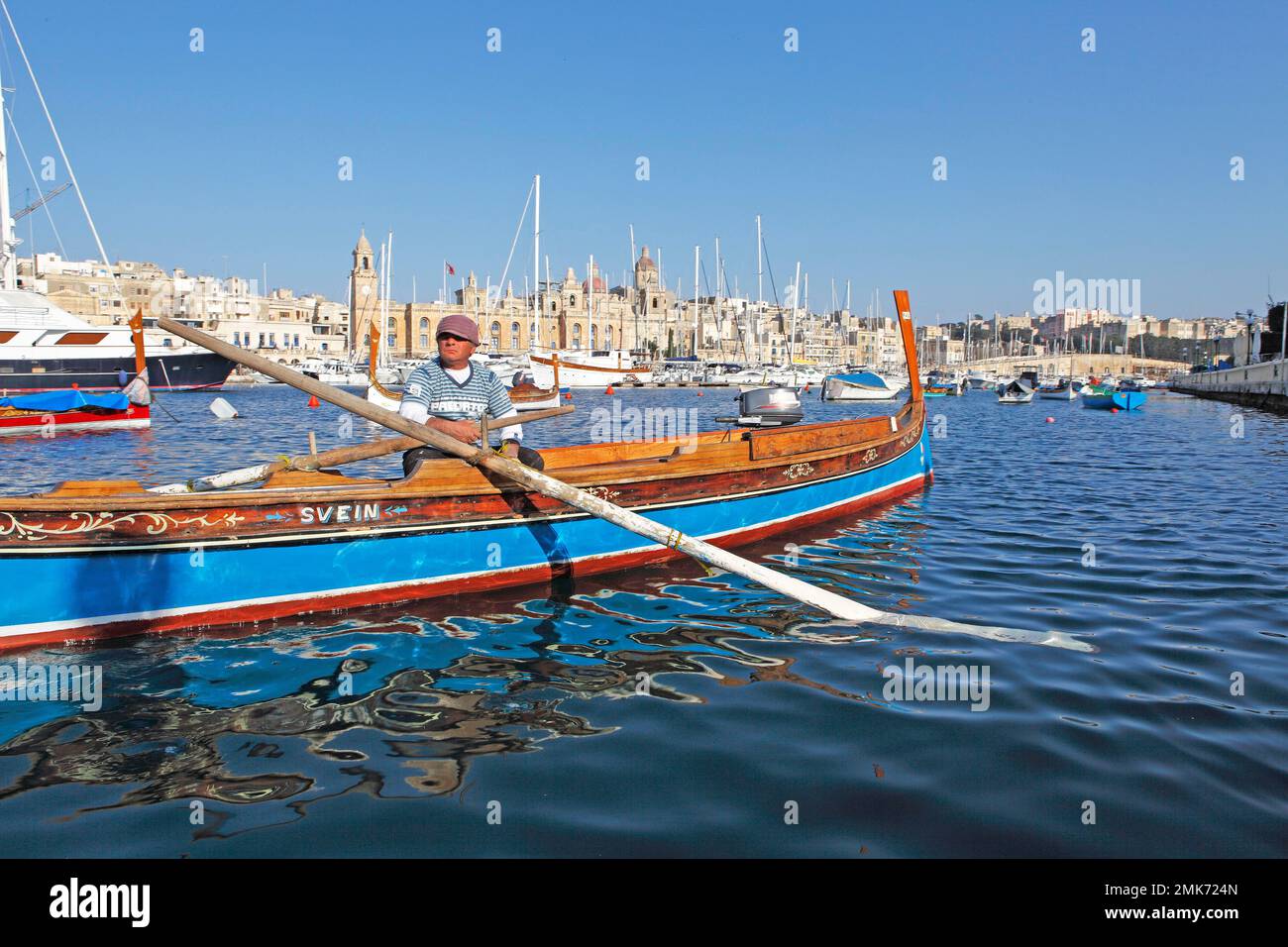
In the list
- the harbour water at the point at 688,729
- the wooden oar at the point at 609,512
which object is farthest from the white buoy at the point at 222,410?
the harbour water at the point at 688,729

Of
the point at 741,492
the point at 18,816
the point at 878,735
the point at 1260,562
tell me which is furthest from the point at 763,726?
the point at 1260,562

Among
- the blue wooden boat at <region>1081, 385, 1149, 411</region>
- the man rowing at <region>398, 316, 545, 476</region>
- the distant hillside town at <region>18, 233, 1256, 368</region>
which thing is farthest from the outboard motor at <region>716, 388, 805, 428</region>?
the distant hillside town at <region>18, 233, 1256, 368</region>

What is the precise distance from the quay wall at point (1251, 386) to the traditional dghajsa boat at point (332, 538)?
4894cm

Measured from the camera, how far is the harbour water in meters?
3.94

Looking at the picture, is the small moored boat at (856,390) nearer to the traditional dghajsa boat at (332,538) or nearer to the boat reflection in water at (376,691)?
the traditional dghajsa boat at (332,538)

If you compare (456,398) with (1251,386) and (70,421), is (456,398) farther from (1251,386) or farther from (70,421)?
(1251,386)

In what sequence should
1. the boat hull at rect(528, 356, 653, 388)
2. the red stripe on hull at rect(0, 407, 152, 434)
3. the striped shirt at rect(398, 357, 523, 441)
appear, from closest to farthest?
the striped shirt at rect(398, 357, 523, 441)
the red stripe on hull at rect(0, 407, 152, 434)
the boat hull at rect(528, 356, 653, 388)

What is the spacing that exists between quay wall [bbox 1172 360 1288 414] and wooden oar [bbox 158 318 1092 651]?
1910 inches

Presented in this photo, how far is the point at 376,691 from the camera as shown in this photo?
5.63 meters

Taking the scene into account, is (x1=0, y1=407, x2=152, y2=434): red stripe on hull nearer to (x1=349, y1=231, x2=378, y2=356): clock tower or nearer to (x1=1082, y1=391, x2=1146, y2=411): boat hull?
(x1=1082, y1=391, x2=1146, y2=411): boat hull

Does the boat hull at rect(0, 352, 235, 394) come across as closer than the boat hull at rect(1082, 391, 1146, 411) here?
Yes

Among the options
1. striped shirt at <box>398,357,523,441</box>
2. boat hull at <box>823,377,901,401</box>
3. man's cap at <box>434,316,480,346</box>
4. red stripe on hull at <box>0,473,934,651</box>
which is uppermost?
boat hull at <box>823,377,901,401</box>

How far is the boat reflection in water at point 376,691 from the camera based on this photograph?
4.39 meters

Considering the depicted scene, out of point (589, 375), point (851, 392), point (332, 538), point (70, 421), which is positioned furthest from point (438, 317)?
point (332, 538)
